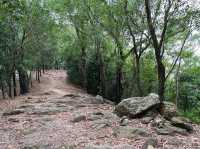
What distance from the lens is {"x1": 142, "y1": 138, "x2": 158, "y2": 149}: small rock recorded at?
8125 mm

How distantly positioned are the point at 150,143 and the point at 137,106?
353 cm

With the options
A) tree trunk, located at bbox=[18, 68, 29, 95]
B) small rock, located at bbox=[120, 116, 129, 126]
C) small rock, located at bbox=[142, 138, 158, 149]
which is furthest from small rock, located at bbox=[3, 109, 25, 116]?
tree trunk, located at bbox=[18, 68, 29, 95]

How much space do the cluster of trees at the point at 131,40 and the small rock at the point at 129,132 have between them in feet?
14.2

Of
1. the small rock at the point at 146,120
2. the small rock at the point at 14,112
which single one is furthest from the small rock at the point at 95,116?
the small rock at the point at 14,112

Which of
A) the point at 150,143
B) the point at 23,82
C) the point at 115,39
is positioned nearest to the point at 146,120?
the point at 150,143

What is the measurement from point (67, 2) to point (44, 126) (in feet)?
48.4

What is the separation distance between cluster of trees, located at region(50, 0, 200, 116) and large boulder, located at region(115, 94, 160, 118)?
6.11ft

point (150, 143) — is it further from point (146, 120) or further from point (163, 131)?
point (146, 120)

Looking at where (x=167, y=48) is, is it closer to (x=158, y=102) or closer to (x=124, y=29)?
(x=124, y=29)

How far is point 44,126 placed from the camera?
1173 cm

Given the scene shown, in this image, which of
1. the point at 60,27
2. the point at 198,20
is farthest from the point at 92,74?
the point at 198,20

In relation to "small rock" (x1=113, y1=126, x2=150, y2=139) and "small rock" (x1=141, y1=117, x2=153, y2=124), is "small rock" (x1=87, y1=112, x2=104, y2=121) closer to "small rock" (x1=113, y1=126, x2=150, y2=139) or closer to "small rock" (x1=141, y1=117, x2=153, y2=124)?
"small rock" (x1=141, y1=117, x2=153, y2=124)

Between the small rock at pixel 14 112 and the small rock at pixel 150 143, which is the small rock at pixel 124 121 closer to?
the small rock at pixel 150 143

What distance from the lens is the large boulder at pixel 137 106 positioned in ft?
38.0
